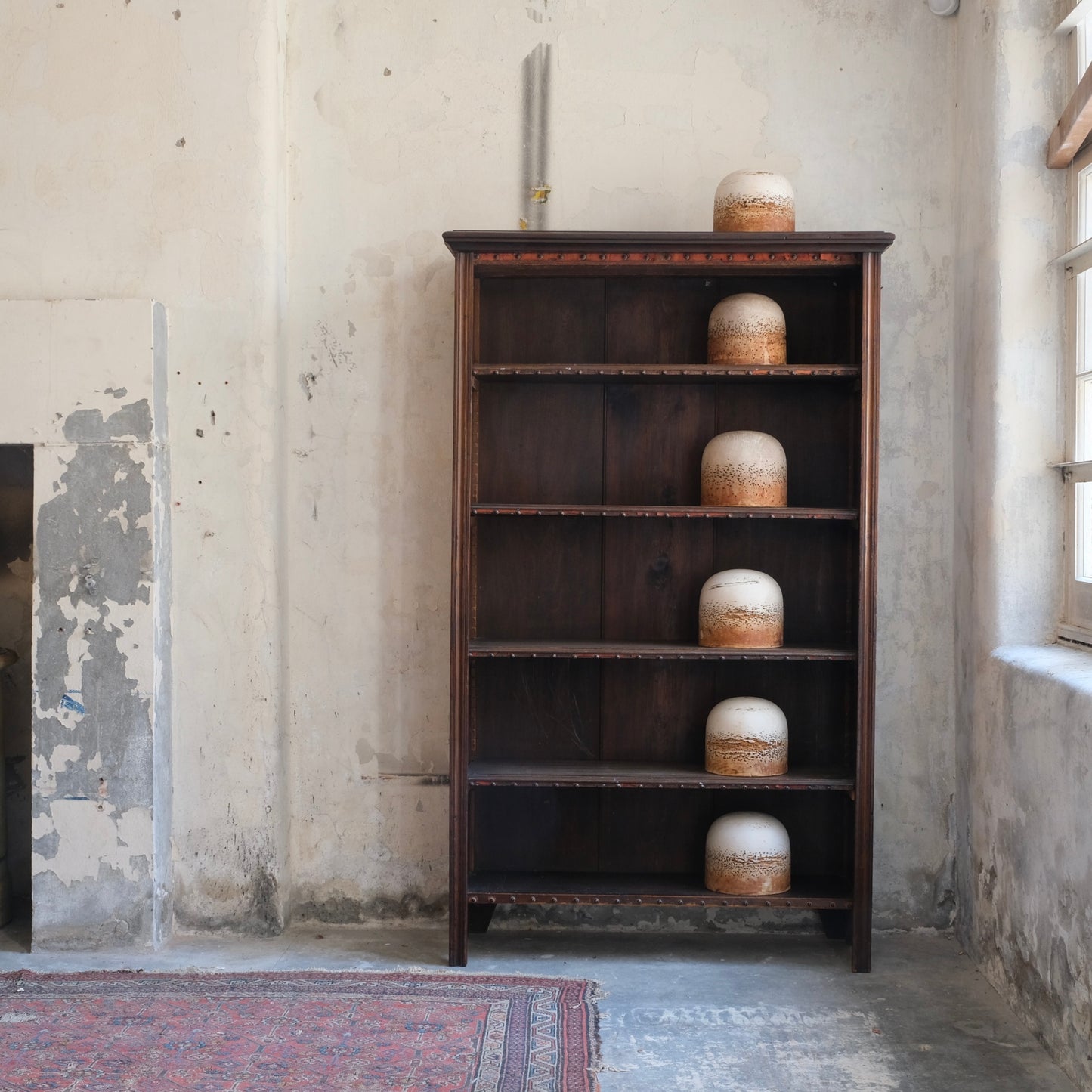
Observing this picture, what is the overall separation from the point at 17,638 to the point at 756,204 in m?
2.83

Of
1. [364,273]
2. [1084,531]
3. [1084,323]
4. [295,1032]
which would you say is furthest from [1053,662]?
[364,273]

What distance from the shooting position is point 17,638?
3881 millimetres

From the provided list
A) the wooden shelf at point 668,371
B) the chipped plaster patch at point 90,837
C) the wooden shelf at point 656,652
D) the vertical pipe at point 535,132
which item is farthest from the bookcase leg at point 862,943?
the vertical pipe at point 535,132

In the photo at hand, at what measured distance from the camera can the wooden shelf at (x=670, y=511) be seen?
126 inches

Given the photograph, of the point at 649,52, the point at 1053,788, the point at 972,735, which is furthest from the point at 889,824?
the point at 649,52

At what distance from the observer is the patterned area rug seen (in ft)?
8.50

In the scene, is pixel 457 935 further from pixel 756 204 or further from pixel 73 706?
pixel 756 204

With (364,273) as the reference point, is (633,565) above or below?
below

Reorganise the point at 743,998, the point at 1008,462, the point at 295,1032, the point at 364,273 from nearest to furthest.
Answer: the point at 295,1032 → the point at 743,998 → the point at 1008,462 → the point at 364,273

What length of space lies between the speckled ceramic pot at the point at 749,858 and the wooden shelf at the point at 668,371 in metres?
1.31

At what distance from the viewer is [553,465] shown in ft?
11.8

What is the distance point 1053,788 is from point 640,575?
1.35 meters

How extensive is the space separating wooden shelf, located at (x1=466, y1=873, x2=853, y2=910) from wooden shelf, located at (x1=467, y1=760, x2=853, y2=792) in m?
0.31

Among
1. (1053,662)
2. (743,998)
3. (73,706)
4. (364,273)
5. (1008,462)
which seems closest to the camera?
(1053,662)
